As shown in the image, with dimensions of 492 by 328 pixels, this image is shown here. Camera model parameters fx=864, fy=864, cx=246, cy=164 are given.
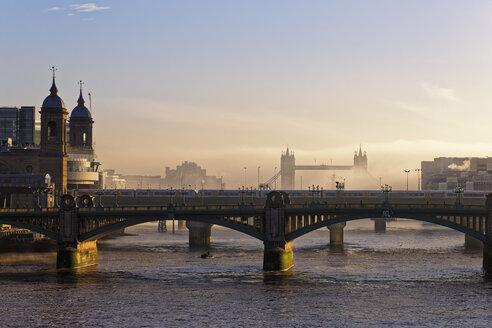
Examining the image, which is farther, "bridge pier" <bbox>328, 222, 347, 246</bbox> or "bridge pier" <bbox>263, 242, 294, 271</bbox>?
"bridge pier" <bbox>328, 222, 347, 246</bbox>

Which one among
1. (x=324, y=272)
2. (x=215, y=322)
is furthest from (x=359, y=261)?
(x=215, y=322)

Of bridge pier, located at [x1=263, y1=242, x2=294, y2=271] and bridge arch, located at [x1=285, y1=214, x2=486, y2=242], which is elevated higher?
bridge arch, located at [x1=285, y1=214, x2=486, y2=242]

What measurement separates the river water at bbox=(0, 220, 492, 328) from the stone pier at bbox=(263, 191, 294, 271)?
7.07 ft

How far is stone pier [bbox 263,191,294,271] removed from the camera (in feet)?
433

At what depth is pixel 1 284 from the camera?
392ft

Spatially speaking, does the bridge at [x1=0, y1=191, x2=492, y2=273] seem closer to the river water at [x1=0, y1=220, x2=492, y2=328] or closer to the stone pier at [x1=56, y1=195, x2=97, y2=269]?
the stone pier at [x1=56, y1=195, x2=97, y2=269]

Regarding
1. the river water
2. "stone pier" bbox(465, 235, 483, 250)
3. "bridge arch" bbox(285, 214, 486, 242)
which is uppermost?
"bridge arch" bbox(285, 214, 486, 242)

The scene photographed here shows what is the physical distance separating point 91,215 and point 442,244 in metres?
92.3

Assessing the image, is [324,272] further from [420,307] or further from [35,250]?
[35,250]

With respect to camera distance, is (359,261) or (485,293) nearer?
(485,293)

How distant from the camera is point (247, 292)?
111 m

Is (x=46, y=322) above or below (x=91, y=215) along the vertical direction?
below

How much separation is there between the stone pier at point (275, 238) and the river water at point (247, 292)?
7.07ft

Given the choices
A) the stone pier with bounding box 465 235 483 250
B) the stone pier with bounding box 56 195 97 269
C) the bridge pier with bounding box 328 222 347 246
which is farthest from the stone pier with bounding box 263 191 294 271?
the stone pier with bounding box 465 235 483 250
